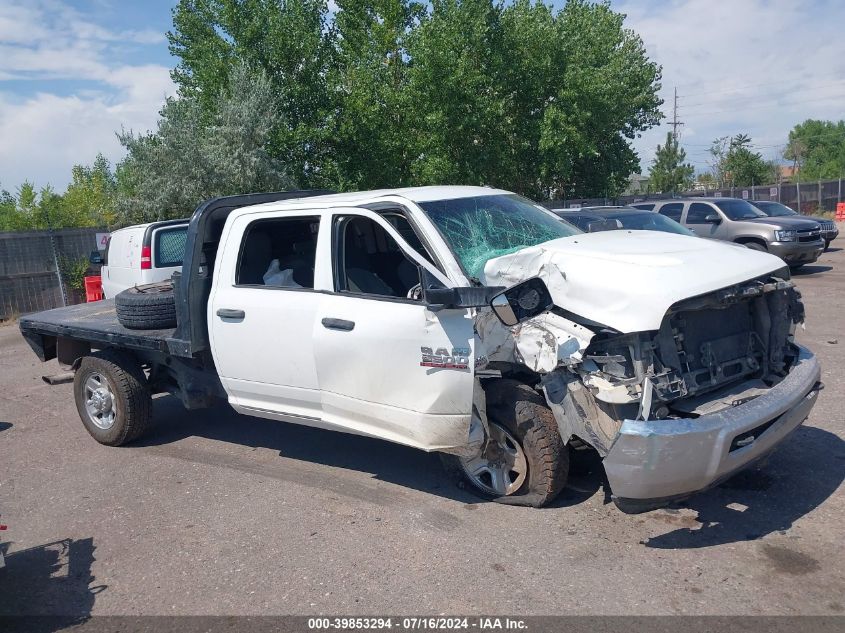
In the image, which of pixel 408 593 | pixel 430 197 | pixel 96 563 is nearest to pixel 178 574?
pixel 96 563

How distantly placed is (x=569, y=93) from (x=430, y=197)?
22992 millimetres

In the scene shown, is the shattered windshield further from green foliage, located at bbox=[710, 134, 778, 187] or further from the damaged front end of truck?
green foliage, located at bbox=[710, 134, 778, 187]

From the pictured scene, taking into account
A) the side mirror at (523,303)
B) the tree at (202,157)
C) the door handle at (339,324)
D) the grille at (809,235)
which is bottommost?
the grille at (809,235)

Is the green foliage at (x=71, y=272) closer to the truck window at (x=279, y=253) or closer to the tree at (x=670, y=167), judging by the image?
the truck window at (x=279, y=253)

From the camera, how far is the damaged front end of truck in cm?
395

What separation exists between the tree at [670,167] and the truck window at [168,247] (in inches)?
1820

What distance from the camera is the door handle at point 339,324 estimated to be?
16.1ft

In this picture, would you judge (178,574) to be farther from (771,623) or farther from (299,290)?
(771,623)

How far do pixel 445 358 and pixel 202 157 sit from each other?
56.2 feet

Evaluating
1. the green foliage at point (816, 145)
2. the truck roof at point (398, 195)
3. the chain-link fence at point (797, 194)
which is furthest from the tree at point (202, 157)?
the green foliage at point (816, 145)

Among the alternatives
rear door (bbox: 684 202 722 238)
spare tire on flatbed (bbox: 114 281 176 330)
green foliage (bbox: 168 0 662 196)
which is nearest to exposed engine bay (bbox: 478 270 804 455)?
spare tire on flatbed (bbox: 114 281 176 330)

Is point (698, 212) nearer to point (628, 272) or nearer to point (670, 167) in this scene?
point (628, 272)

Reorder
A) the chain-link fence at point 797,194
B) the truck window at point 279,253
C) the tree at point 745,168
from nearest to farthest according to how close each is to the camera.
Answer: the truck window at point 279,253
the chain-link fence at point 797,194
the tree at point 745,168

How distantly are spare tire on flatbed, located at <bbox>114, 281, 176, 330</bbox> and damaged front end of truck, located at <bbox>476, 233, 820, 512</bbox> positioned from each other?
9.90 feet
